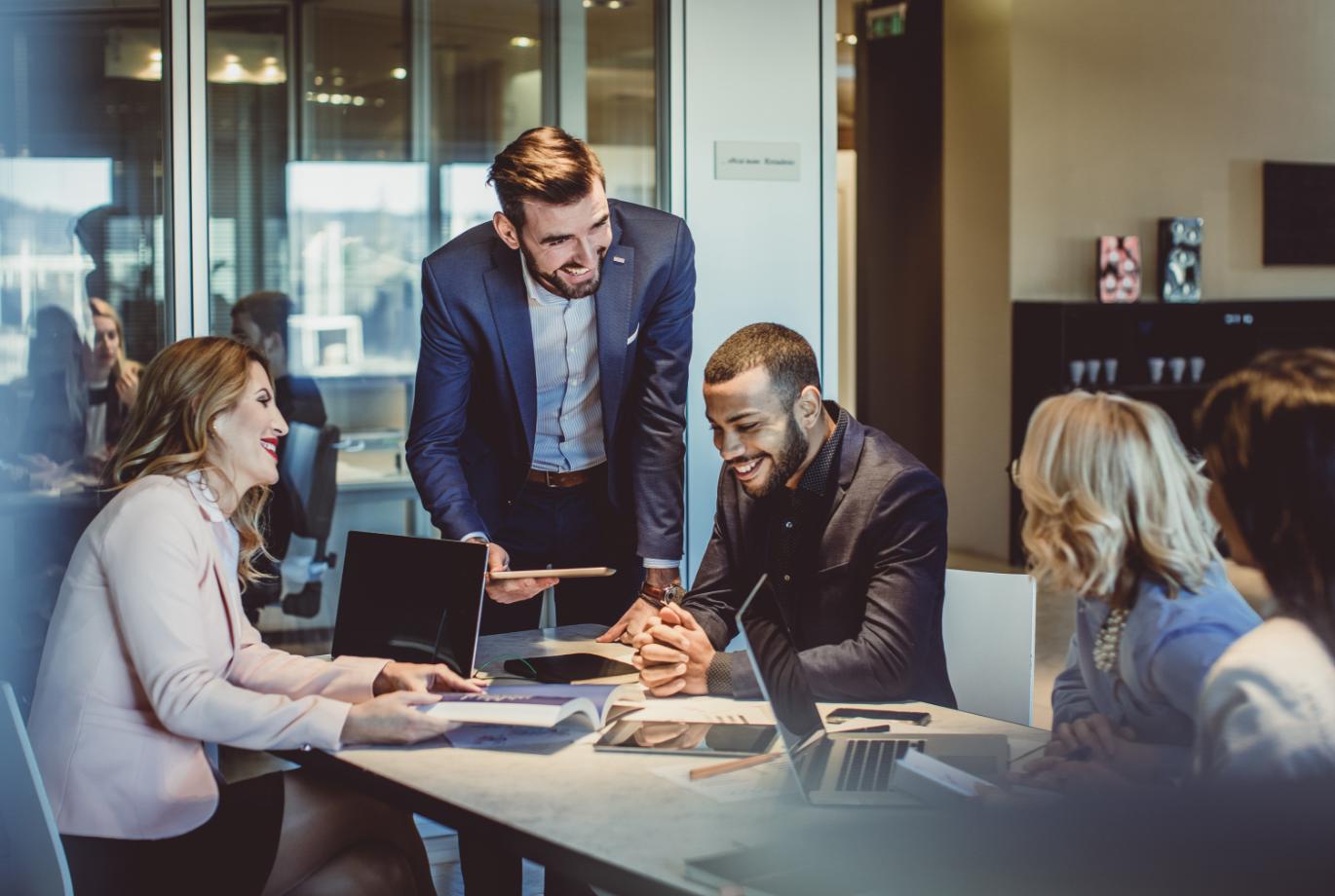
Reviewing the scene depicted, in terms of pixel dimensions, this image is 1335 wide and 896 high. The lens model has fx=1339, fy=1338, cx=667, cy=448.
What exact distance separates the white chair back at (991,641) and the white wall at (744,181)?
1445 mm

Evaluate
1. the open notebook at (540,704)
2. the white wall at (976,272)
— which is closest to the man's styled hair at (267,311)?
the open notebook at (540,704)

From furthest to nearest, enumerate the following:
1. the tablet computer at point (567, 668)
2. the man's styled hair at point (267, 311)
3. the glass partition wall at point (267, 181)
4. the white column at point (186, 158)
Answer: the man's styled hair at point (267, 311), the glass partition wall at point (267, 181), the white column at point (186, 158), the tablet computer at point (567, 668)

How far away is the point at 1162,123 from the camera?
8.83 m

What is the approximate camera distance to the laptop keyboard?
1755mm

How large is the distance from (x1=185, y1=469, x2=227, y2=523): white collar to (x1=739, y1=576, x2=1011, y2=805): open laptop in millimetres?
939

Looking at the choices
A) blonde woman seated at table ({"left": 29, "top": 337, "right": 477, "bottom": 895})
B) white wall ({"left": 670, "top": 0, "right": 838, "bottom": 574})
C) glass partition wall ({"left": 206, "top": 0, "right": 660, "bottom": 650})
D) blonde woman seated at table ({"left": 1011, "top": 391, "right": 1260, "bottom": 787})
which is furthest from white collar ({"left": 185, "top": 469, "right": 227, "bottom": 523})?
glass partition wall ({"left": 206, "top": 0, "right": 660, "bottom": 650})

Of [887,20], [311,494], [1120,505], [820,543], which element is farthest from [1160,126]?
[1120,505]

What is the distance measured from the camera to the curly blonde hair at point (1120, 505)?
5.99ft

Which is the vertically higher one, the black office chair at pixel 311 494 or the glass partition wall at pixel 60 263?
the glass partition wall at pixel 60 263

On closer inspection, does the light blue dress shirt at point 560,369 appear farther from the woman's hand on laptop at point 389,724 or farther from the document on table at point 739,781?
the document on table at point 739,781

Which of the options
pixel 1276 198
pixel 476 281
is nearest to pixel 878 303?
pixel 1276 198

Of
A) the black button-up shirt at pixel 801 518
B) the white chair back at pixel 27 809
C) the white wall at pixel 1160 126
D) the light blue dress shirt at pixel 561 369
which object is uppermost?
the white wall at pixel 1160 126

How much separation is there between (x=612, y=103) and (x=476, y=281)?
6.14 feet

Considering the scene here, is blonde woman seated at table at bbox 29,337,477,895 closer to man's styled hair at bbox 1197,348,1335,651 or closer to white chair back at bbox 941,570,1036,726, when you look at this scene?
white chair back at bbox 941,570,1036,726
